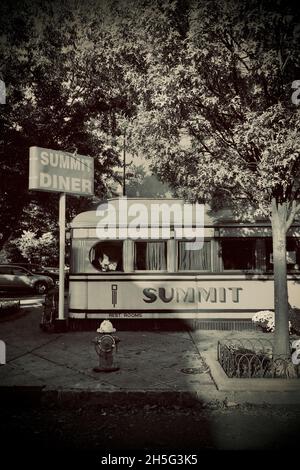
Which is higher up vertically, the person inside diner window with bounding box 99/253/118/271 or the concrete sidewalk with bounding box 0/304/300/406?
the person inside diner window with bounding box 99/253/118/271

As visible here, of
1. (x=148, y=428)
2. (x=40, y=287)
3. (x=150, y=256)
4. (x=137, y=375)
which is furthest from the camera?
(x=40, y=287)

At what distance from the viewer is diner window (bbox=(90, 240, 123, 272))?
10.9m

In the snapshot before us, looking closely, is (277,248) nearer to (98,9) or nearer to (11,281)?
(98,9)

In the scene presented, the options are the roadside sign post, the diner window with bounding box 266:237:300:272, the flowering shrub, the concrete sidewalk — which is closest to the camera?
the concrete sidewalk

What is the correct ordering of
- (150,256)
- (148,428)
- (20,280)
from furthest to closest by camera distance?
1. (20,280)
2. (150,256)
3. (148,428)

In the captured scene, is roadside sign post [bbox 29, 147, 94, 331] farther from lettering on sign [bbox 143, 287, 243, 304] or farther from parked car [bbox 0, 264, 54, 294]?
parked car [bbox 0, 264, 54, 294]

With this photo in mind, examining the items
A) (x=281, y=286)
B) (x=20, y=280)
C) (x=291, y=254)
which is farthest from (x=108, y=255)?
(x=20, y=280)

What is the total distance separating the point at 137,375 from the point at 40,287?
629 inches

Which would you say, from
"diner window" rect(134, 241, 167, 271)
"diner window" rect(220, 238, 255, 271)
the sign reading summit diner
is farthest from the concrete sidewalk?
the sign reading summit diner

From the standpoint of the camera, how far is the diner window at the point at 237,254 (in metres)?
11.0

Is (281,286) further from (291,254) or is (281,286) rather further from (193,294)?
(291,254)

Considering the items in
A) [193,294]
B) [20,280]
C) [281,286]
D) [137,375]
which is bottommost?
[137,375]

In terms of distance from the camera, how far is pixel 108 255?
36.1 feet

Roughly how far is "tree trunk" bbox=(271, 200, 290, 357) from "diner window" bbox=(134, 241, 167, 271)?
4.17m
